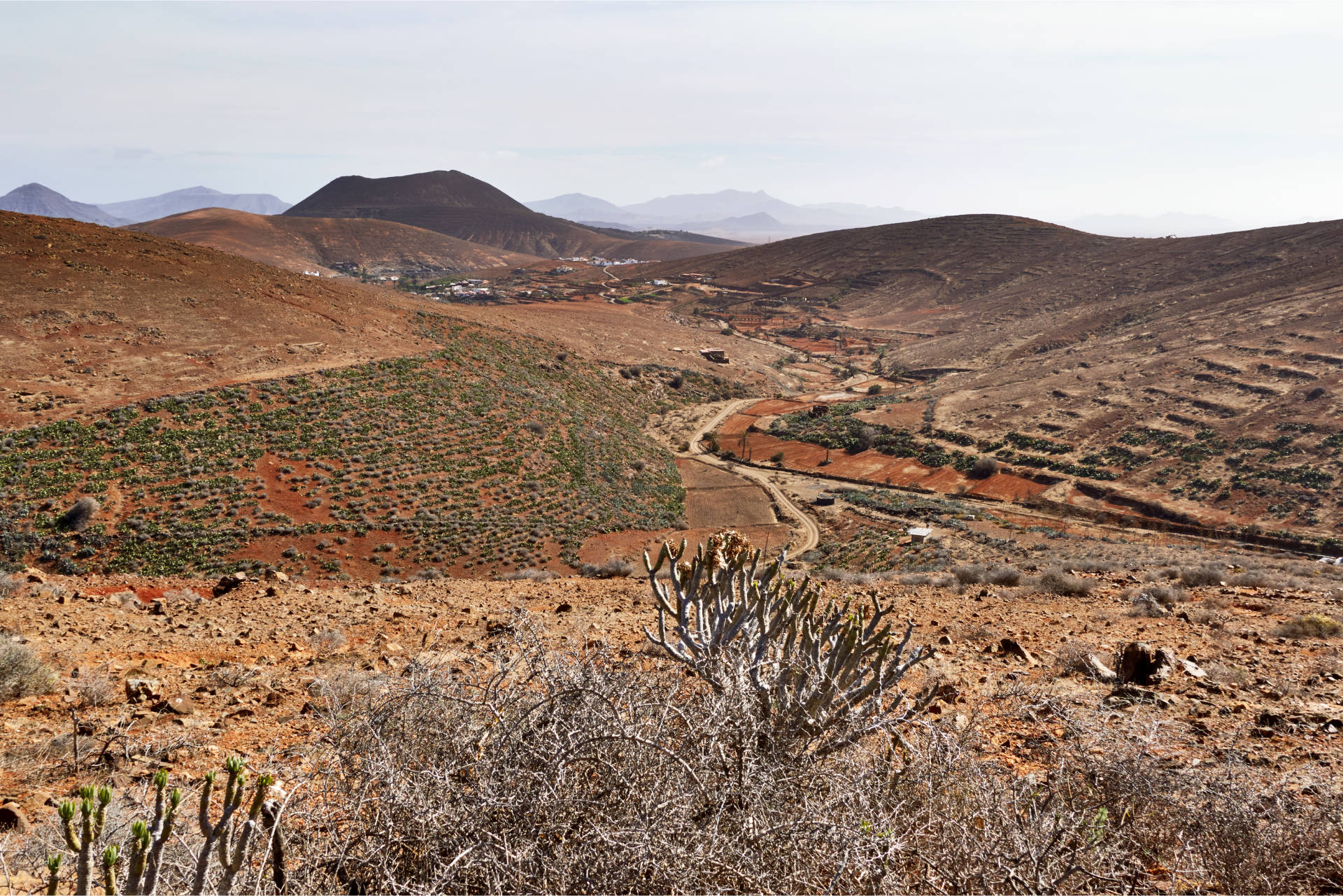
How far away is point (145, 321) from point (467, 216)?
155m

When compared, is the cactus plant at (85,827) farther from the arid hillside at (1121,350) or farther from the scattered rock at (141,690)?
the arid hillside at (1121,350)

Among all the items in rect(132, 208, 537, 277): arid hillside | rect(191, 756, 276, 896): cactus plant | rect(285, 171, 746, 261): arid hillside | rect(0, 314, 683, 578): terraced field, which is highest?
rect(285, 171, 746, 261): arid hillside

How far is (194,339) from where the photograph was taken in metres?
27.8

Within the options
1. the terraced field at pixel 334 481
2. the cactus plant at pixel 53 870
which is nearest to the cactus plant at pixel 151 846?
the cactus plant at pixel 53 870

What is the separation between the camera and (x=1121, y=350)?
4628 cm

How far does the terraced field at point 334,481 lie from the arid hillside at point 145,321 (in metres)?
1.95

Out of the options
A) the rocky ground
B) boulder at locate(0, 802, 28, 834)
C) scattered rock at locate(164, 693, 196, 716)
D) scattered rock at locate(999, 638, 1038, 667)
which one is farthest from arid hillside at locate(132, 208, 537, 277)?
scattered rock at locate(999, 638, 1038, 667)

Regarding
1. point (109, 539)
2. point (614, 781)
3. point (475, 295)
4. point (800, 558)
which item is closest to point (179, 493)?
point (109, 539)

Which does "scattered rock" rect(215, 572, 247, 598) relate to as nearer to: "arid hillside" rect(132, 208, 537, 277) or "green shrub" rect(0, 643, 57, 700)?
"green shrub" rect(0, 643, 57, 700)

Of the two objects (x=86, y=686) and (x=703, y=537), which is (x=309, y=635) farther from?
(x=703, y=537)

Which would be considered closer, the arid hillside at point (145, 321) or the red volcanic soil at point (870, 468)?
the arid hillside at point (145, 321)

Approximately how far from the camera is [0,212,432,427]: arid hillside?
2322 cm

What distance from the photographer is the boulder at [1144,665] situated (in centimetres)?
678

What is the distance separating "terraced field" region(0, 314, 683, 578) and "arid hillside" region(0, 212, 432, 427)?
6.39ft
